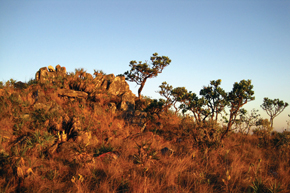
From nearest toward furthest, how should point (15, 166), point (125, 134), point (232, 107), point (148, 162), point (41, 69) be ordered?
point (15, 166), point (148, 162), point (125, 134), point (232, 107), point (41, 69)

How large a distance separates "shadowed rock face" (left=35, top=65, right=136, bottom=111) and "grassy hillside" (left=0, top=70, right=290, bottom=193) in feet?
0.52

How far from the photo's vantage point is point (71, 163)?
4547 mm

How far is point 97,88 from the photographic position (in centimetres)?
1091

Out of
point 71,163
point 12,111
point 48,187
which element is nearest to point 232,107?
point 71,163

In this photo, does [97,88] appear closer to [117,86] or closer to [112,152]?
[117,86]

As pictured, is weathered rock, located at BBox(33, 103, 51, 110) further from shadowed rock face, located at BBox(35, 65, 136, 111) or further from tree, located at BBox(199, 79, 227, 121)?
tree, located at BBox(199, 79, 227, 121)

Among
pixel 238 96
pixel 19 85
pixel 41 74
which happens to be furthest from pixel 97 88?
pixel 238 96

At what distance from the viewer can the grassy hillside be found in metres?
3.72

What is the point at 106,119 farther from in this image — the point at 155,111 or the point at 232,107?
the point at 232,107

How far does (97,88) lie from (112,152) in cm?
652

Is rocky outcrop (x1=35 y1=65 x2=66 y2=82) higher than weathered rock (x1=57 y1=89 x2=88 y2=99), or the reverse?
rocky outcrop (x1=35 y1=65 x2=66 y2=82)

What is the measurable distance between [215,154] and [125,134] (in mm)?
3925

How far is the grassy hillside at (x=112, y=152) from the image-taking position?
372 cm

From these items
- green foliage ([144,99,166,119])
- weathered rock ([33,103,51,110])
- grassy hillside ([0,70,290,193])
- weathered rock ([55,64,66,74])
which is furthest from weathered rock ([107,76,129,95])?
weathered rock ([33,103,51,110])
